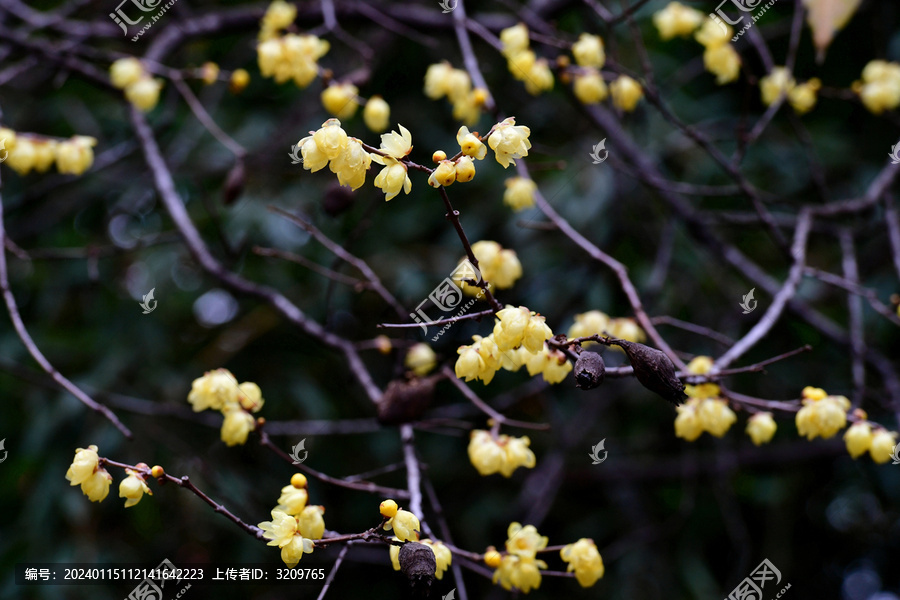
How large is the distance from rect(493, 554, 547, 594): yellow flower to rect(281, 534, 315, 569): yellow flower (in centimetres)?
32

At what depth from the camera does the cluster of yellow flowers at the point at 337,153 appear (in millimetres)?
819

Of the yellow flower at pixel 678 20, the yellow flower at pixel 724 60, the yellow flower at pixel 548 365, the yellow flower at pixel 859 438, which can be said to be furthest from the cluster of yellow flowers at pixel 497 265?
the yellow flower at pixel 678 20

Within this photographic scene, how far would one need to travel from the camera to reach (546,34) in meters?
1.95

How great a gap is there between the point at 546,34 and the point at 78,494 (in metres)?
2.04

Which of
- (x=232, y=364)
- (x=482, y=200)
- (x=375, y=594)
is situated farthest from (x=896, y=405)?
(x=232, y=364)

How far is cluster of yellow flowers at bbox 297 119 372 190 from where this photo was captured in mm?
819

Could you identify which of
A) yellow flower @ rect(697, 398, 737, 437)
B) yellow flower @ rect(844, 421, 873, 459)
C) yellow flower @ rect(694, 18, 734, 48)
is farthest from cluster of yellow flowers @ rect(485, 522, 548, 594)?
yellow flower @ rect(694, 18, 734, 48)

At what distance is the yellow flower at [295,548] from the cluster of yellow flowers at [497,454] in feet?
1.06

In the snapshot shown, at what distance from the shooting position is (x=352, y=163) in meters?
0.84

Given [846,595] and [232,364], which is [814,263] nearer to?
[846,595]

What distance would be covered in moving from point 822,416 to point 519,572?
56cm

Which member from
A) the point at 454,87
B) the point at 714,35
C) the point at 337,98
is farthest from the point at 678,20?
the point at 337,98

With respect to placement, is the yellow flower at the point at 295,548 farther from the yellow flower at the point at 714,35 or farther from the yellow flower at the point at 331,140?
the yellow flower at the point at 714,35

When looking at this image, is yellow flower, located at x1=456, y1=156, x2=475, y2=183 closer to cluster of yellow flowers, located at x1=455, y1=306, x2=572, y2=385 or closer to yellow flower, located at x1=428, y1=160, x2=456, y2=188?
yellow flower, located at x1=428, y1=160, x2=456, y2=188
